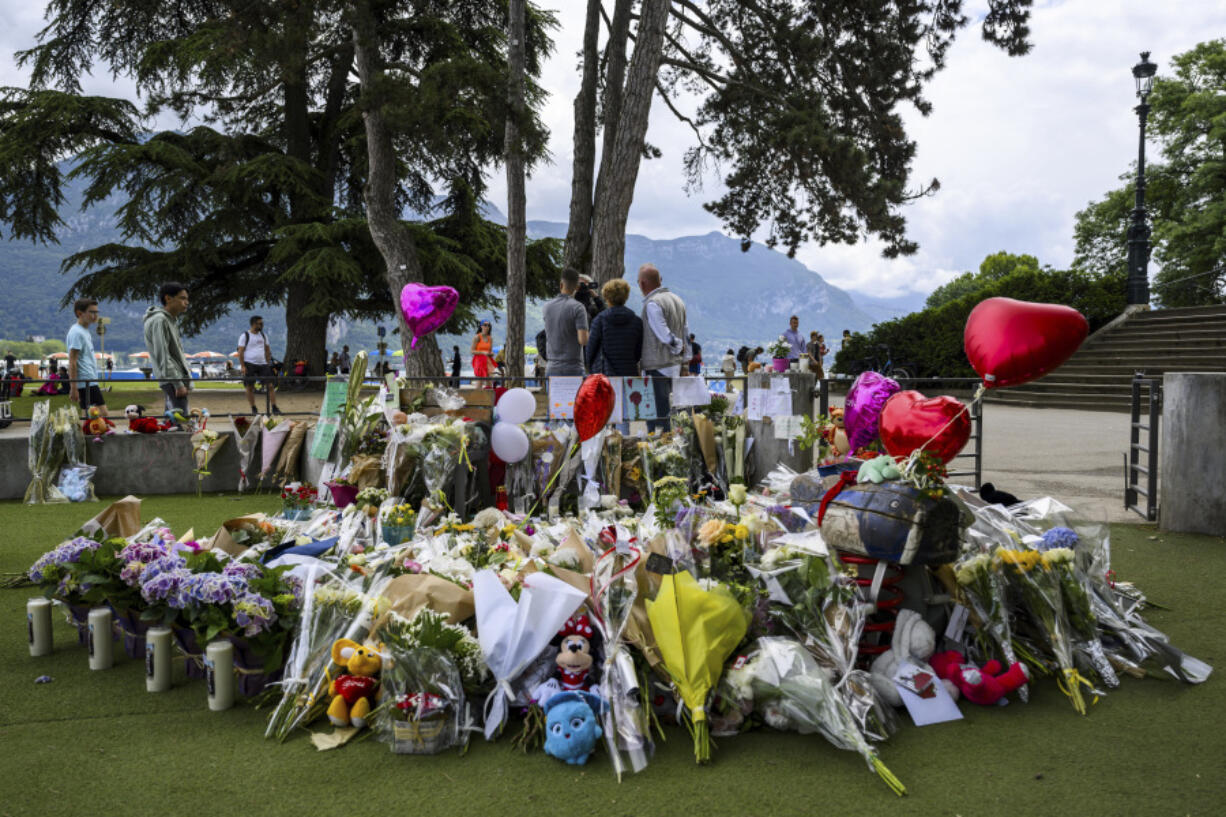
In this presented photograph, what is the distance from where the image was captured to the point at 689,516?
3613 millimetres

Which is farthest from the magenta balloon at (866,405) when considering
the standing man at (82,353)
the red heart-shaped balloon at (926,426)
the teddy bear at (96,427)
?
the teddy bear at (96,427)

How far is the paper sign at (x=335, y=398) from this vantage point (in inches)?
242

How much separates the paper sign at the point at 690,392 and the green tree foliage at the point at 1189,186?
25.1 m

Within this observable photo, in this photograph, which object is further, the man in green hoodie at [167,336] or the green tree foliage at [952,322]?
the green tree foliage at [952,322]

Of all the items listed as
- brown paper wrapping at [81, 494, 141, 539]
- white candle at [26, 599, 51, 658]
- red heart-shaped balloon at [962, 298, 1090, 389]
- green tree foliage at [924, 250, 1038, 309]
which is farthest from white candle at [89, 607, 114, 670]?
green tree foliage at [924, 250, 1038, 309]

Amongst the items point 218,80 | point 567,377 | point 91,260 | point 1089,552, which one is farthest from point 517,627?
point 91,260

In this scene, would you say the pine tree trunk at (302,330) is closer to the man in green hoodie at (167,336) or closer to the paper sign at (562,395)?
the man in green hoodie at (167,336)

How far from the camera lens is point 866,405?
4461 millimetres

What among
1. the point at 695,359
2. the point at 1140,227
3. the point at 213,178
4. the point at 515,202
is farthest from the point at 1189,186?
the point at 213,178

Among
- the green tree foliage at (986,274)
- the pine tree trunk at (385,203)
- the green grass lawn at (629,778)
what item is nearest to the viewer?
the green grass lawn at (629,778)

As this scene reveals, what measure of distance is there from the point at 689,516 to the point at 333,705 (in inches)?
64.1

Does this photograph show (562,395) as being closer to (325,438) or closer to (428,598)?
(325,438)

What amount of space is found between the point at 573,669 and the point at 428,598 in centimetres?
63

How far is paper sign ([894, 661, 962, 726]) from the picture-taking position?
2879 millimetres
